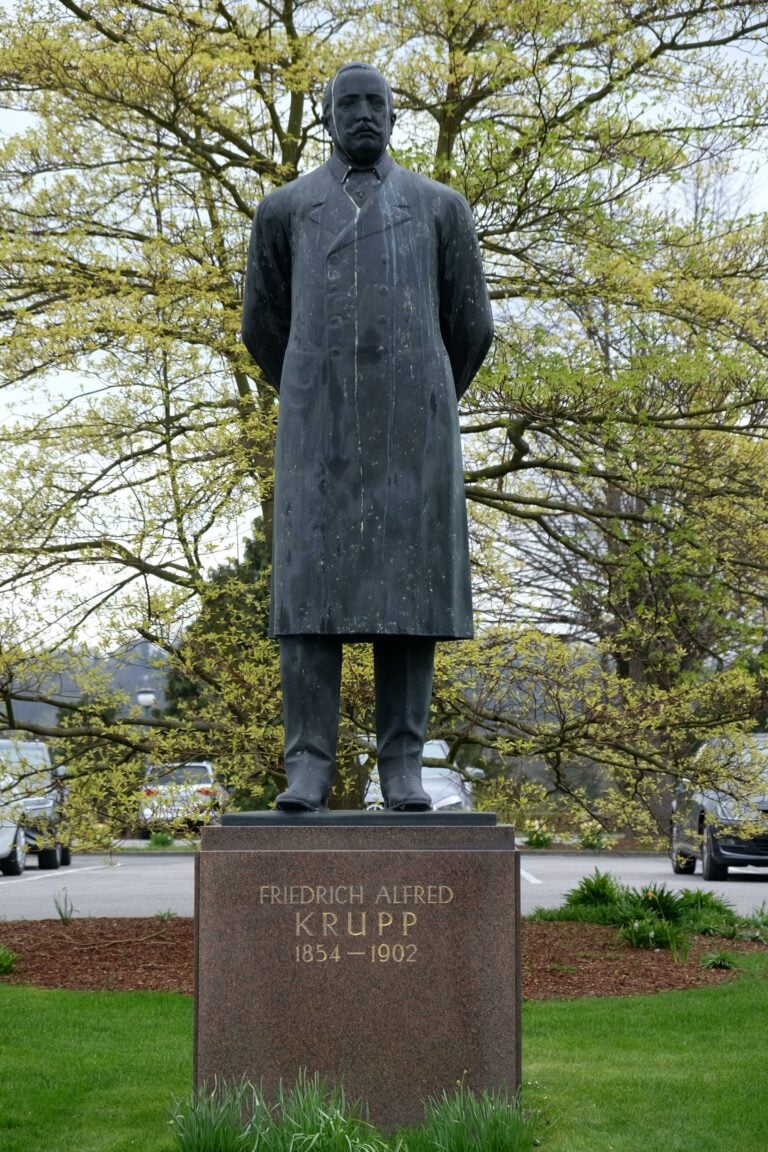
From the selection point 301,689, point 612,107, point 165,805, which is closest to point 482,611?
point 165,805

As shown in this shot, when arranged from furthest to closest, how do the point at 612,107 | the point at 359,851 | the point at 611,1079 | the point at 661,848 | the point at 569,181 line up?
the point at 661,848 → the point at 612,107 → the point at 569,181 → the point at 611,1079 → the point at 359,851

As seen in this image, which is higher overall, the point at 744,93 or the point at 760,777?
the point at 744,93

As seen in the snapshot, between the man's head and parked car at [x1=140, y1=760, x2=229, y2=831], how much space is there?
585 centimetres

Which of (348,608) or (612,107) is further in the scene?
(612,107)

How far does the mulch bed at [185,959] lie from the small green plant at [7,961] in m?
0.06

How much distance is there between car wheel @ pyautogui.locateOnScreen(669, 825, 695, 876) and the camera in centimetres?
1554

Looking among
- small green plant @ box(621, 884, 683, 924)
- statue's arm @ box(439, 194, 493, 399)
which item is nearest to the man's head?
statue's arm @ box(439, 194, 493, 399)

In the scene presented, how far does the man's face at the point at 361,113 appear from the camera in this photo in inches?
203

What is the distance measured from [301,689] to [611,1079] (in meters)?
2.51

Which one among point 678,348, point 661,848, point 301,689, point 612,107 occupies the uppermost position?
point 612,107

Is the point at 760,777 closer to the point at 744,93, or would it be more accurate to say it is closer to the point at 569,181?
the point at 569,181

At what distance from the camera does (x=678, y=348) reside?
35.0ft

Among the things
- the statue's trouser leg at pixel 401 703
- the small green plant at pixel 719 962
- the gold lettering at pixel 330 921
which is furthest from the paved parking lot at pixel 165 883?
the gold lettering at pixel 330 921

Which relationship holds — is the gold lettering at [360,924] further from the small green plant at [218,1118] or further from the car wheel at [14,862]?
the car wheel at [14,862]
